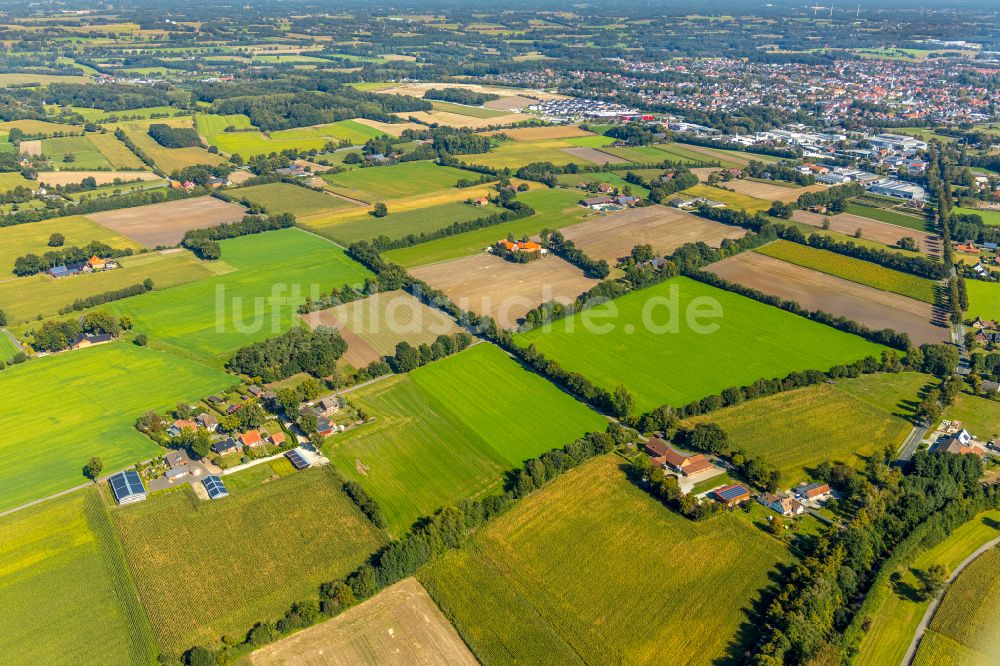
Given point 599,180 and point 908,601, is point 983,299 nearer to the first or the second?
point 908,601

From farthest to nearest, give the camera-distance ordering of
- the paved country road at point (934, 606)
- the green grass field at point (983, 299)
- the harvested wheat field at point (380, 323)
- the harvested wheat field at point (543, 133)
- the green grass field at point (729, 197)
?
the harvested wheat field at point (543, 133)
the green grass field at point (729, 197)
the green grass field at point (983, 299)
the harvested wheat field at point (380, 323)
the paved country road at point (934, 606)

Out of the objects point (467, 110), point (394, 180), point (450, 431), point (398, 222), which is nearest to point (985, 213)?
point (398, 222)

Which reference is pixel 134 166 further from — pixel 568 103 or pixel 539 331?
pixel 568 103

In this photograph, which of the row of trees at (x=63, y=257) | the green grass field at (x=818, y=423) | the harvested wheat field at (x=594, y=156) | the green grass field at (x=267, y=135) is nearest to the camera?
the green grass field at (x=818, y=423)

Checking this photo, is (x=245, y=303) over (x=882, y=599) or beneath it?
beneath

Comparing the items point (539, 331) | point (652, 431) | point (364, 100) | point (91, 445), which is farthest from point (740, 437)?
point (364, 100)

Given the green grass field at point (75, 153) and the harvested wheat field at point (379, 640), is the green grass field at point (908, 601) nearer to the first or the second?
the harvested wheat field at point (379, 640)

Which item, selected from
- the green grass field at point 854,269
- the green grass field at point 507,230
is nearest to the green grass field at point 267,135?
the green grass field at point 507,230

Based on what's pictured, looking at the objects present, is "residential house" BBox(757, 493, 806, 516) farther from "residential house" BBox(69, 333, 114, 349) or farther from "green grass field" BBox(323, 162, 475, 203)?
"green grass field" BBox(323, 162, 475, 203)
